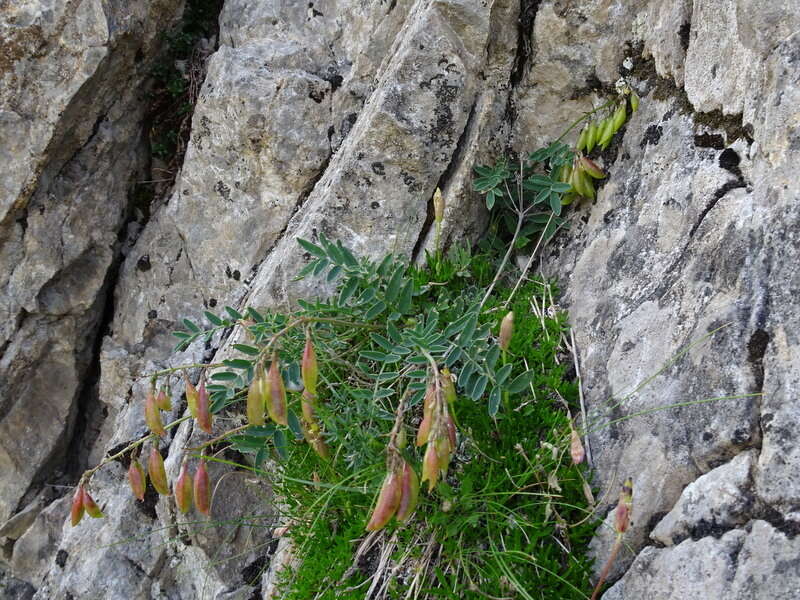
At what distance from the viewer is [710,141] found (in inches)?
101

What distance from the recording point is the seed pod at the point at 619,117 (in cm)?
299

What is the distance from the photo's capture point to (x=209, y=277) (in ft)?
13.5

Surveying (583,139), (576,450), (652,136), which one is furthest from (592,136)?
(576,450)

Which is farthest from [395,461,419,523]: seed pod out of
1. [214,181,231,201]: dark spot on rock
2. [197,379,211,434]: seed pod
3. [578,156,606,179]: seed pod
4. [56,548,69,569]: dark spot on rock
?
[214,181,231,201]: dark spot on rock

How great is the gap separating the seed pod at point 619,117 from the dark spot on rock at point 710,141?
42cm

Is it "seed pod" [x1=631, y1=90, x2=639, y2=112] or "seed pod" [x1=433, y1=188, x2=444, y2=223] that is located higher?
"seed pod" [x1=631, y1=90, x2=639, y2=112]

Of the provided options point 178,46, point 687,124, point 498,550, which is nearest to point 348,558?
point 498,550

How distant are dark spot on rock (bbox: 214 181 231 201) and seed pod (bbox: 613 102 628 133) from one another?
2.16 metres

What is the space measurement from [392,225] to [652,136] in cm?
120

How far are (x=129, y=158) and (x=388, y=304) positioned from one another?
99.6 inches

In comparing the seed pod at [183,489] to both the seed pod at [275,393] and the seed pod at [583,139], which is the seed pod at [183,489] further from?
the seed pod at [583,139]

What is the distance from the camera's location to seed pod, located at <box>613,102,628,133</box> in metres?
2.99

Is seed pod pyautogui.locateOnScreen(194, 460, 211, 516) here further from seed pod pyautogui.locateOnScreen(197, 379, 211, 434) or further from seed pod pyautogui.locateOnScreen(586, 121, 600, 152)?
seed pod pyautogui.locateOnScreen(586, 121, 600, 152)

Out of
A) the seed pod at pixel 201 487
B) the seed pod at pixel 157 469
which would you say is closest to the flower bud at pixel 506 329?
the seed pod at pixel 201 487
